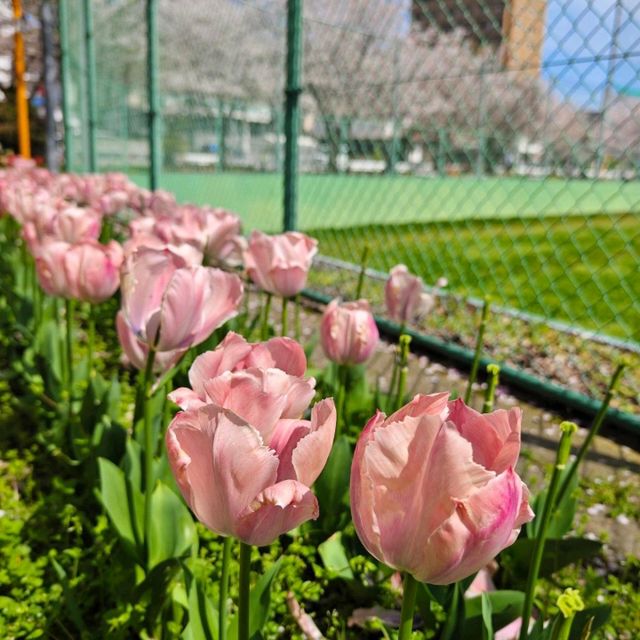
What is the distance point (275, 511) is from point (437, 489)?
0.50ft

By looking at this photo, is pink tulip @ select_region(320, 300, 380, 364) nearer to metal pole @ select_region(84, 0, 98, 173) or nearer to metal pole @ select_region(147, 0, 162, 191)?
metal pole @ select_region(147, 0, 162, 191)

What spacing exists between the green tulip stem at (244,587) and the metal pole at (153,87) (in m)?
5.27

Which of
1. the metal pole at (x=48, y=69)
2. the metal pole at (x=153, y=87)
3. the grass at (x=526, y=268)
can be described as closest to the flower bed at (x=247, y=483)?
the grass at (x=526, y=268)

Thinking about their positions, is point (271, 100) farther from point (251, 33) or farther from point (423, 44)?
point (423, 44)

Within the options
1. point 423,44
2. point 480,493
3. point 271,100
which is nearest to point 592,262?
point 423,44

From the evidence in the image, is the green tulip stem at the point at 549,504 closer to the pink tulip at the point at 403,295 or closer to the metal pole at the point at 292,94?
the pink tulip at the point at 403,295

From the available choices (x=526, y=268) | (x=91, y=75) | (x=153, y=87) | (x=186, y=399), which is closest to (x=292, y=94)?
(x=526, y=268)

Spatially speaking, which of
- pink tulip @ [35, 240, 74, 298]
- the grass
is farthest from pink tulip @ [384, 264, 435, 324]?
the grass

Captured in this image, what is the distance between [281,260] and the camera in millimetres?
1587

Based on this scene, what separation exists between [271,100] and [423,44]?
731cm

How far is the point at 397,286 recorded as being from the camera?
5.42 ft

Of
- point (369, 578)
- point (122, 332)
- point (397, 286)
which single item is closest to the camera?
point (122, 332)

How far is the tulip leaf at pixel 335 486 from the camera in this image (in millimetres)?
1395

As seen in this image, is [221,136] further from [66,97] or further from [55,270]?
[55,270]
